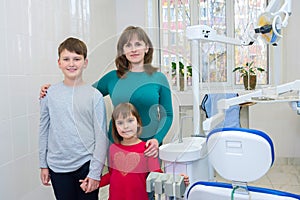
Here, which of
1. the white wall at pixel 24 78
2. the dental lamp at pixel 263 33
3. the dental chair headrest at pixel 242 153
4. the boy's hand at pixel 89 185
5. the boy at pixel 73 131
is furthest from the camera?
the white wall at pixel 24 78

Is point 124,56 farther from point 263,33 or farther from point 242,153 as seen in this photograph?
point 263,33

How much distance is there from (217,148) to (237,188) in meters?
0.14

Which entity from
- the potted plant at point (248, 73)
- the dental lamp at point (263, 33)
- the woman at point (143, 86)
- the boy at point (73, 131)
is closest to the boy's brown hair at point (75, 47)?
the boy at point (73, 131)

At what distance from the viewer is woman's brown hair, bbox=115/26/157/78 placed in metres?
1.02

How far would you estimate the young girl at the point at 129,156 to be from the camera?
1099 millimetres

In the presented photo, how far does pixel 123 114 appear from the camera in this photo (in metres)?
1.10

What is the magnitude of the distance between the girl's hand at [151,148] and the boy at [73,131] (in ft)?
0.67

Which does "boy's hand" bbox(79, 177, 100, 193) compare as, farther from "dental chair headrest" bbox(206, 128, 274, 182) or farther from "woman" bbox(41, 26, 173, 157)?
"dental chair headrest" bbox(206, 128, 274, 182)

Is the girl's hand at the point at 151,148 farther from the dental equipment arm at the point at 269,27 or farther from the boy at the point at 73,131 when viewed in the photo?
the dental equipment arm at the point at 269,27

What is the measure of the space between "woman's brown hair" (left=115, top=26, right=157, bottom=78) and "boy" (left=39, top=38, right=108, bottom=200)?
203mm

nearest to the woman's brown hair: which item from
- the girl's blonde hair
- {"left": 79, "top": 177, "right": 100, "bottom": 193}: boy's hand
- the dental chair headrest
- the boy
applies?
the girl's blonde hair

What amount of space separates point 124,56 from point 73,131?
466 millimetres

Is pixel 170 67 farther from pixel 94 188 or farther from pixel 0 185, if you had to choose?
pixel 0 185

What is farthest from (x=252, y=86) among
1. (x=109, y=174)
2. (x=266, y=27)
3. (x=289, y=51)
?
(x=109, y=174)
